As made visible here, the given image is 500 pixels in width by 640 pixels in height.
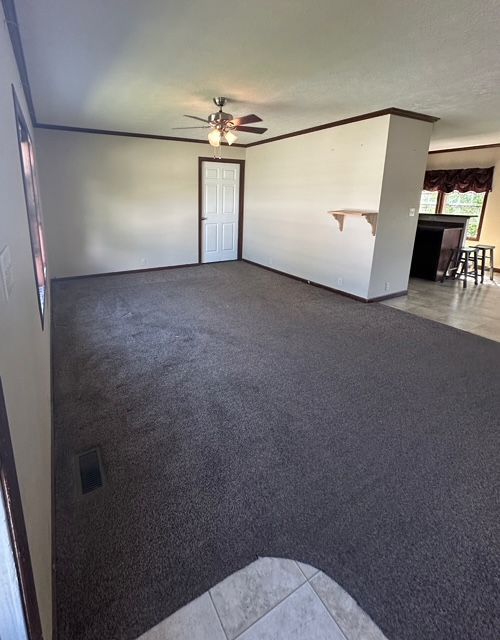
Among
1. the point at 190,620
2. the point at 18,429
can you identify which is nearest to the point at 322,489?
the point at 190,620

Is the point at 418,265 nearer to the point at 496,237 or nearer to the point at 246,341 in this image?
the point at 496,237

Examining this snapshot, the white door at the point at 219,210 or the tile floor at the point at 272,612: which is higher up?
the white door at the point at 219,210

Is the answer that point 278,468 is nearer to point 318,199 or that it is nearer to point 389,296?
point 389,296

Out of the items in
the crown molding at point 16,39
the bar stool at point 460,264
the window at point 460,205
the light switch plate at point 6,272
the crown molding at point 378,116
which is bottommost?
the bar stool at point 460,264

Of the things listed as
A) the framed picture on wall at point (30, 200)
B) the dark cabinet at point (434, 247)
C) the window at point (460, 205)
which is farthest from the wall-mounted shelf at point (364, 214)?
the window at point (460, 205)

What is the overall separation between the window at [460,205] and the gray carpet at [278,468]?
5207mm

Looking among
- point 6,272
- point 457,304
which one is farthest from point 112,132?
point 457,304

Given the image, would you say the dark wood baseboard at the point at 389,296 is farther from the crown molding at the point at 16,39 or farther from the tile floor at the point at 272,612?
the crown molding at the point at 16,39

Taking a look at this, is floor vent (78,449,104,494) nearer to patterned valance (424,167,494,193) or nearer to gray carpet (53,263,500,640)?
gray carpet (53,263,500,640)

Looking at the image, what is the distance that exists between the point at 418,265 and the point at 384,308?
8.10 ft

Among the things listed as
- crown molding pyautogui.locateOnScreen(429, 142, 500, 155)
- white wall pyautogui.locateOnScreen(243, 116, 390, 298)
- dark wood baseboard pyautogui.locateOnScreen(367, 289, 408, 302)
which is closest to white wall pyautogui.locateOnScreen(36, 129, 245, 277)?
white wall pyautogui.locateOnScreen(243, 116, 390, 298)

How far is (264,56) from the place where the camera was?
2787 mm

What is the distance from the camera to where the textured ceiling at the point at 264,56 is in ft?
7.05

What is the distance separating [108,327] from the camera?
13.4ft
